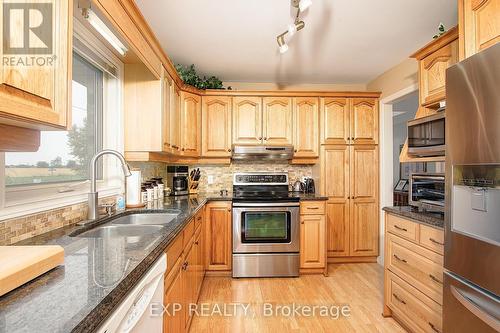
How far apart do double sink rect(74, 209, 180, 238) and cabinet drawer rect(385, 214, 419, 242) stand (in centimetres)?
173

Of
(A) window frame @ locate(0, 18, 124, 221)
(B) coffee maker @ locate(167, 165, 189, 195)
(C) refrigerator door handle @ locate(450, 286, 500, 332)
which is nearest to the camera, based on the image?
(C) refrigerator door handle @ locate(450, 286, 500, 332)

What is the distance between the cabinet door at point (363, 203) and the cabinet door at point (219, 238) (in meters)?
1.67

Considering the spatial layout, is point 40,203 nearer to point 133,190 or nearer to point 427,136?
point 133,190

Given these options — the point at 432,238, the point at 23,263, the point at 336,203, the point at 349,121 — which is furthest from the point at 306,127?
the point at 23,263

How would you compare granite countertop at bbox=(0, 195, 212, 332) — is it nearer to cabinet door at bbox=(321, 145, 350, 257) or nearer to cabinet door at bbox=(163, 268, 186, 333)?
cabinet door at bbox=(163, 268, 186, 333)

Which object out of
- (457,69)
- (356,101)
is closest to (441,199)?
(457,69)

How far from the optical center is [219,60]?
9.86ft

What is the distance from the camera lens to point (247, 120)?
11.1 ft

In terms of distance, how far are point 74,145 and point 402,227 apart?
2502mm

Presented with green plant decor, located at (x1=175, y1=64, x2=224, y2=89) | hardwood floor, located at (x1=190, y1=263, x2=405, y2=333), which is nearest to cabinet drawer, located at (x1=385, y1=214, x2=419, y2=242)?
hardwood floor, located at (x1=190, y1=263, x2=405, y2=333)

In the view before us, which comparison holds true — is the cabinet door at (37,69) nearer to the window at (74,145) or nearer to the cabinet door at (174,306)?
the window at (74,145)

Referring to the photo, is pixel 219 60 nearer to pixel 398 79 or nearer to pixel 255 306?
pixel 398 79

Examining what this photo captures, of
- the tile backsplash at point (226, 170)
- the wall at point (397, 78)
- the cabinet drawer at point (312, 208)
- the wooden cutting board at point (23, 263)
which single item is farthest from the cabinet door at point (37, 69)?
the wall at point (397, 78)

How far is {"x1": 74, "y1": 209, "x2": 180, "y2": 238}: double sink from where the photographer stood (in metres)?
1.52
